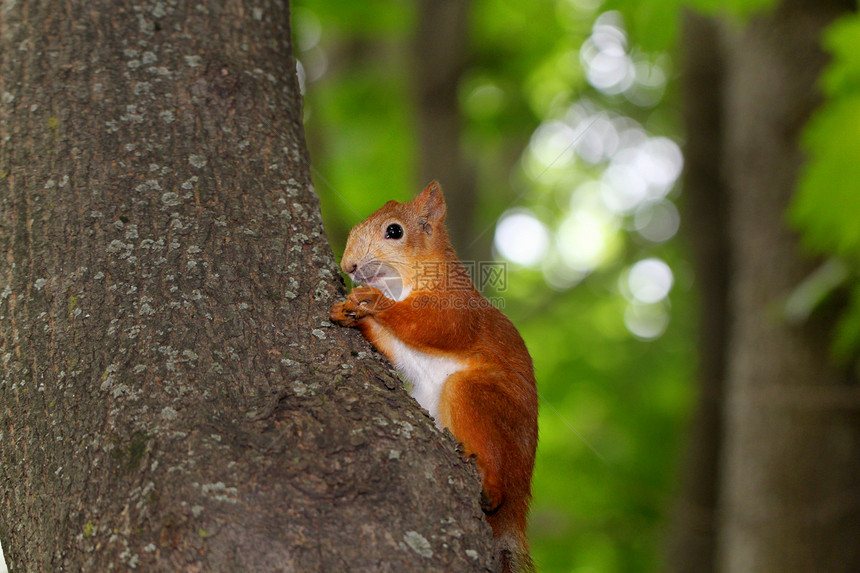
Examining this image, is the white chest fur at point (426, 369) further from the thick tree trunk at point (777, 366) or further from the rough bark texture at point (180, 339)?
the thick tree trunk at point (777, 366)

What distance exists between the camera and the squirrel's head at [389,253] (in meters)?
2.97

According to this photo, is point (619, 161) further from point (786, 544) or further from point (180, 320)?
point (180, 320)

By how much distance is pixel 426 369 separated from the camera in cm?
262

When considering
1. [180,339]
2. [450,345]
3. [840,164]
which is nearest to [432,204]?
Answer: [450,345]

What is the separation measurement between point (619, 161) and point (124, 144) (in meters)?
10.6

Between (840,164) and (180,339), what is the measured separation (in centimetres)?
327

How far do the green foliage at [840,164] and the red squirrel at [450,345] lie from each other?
1.96 metres

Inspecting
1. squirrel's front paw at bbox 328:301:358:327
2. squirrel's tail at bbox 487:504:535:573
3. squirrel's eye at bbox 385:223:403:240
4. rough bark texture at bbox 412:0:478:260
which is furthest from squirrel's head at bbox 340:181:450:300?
rough bark texture at bbox 412:0:478:260

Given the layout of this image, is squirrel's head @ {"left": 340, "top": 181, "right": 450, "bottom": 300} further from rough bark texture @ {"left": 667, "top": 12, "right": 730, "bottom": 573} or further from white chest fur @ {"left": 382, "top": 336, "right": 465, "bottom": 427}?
rough bark texture @ {"left": 667, "top": 12, "right": 730, "bottom": 573}

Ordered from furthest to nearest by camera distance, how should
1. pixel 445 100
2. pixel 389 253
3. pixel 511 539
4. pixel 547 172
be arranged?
pixel 547 172 → pixel 445 100 → pixel 389 253 → pixel 511 539

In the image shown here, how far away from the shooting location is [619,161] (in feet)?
38.9

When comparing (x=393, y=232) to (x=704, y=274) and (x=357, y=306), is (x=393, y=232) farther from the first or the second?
(x=704, y=274)

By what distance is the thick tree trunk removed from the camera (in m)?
4.60

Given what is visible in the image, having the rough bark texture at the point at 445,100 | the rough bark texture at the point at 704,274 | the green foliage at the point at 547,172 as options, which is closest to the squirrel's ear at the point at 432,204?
the green foliage at the point at 547,172
